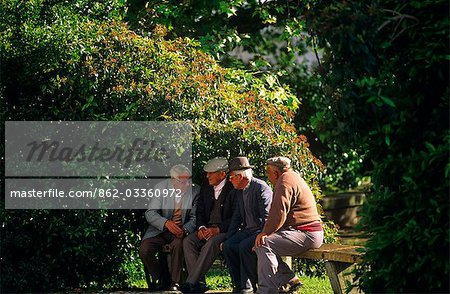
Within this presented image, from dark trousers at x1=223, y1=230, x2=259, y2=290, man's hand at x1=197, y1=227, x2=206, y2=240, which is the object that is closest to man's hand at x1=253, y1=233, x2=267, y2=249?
dark trousers at x1=223, y1=230, x2=259, y2=290

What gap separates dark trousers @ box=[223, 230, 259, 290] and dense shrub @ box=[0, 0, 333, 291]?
138 centimetres

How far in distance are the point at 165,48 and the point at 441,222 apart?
17.8ft

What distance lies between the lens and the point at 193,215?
10.8 m

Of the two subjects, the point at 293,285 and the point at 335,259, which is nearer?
the point at 335,259

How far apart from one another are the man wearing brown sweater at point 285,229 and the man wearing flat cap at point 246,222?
361 millimetres

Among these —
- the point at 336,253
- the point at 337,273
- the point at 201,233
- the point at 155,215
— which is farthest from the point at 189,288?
the point at 336,253

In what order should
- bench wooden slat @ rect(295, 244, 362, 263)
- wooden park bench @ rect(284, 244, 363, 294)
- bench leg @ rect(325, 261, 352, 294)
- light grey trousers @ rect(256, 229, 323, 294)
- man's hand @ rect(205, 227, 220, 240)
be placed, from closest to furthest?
bench wooden slat @ rect(295, 244, 362, 263), wooden park bench @ rect(284, 244, 363, 294), light grey trousers @ rect(256, 229, 323, 294), bench leg @ rect(325, 261, 352, 294), man's hand @ rect(205, 227, 220, 240)

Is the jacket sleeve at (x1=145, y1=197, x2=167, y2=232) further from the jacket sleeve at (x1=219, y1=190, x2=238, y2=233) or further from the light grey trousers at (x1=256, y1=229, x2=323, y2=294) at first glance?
the light grey trousers at (x1=256, y1=229, x2=323, y2=294)

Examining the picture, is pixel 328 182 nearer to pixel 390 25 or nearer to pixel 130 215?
pixel 130 215

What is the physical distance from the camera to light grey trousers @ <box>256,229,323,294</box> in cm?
947

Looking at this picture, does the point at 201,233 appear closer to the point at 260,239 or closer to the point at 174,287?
the point at 174,287

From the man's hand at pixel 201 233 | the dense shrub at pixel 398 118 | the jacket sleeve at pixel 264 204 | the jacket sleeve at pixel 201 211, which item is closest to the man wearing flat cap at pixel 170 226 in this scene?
the jacket sleeve at pixel 201 211

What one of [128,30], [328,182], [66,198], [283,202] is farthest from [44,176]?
[328,182]

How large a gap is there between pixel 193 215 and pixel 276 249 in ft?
5.22
